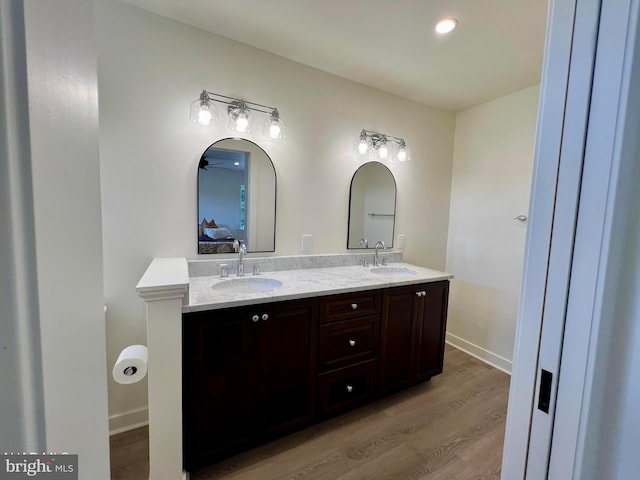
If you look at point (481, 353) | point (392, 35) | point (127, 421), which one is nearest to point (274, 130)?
point (392, 35)

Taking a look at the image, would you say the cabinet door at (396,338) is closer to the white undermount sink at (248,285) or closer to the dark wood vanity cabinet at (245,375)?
the dark wood vanity cabinet at (245,375)

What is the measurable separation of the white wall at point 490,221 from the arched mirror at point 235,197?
208 centimetres

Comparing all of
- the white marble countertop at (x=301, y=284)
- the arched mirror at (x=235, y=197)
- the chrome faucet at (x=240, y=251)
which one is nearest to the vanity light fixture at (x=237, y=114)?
the arched mirror at (x=235, y=197)

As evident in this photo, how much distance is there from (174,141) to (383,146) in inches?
67.0

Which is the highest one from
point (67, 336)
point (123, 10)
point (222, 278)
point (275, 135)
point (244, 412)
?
point (123, 10)

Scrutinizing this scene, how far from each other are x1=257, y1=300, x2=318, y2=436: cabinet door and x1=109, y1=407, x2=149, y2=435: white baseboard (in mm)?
873

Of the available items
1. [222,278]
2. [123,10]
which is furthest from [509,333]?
[123,10]

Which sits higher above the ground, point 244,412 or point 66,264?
point 66,264

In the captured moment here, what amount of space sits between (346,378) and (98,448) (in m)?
1.59

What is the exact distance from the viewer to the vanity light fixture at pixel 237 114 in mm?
1714

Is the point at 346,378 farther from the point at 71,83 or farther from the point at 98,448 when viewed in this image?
the point at 71,83

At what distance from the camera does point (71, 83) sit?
34 centimetres

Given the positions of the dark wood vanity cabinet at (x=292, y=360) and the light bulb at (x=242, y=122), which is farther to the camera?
the light bulb at (x=242, y=122)

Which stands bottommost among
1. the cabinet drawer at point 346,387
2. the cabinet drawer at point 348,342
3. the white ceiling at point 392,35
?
the cabinet drawer at point 346,387
